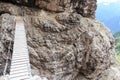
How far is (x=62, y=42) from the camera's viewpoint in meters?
18.3

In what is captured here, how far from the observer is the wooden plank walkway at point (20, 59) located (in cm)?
1009

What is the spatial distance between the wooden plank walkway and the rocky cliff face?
74cm

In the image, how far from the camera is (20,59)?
39.3 ft

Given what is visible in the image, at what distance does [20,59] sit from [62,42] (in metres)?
6.71

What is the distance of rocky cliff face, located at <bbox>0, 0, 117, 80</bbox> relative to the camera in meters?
17.5

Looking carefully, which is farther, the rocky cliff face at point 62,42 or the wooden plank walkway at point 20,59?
the rocky cliff face at point 62,42

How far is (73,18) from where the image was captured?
1859 centimetres

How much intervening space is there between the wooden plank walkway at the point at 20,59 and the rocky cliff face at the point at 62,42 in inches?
29.3

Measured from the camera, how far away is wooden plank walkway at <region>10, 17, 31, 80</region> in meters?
10.1

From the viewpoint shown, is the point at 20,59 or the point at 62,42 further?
the point at 62,42

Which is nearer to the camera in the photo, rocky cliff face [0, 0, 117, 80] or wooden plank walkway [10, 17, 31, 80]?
wooden plank walkway [10, 17, 31, 80]

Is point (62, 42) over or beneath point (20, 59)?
beneath

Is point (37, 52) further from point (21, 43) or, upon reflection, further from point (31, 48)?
point (21, 43)

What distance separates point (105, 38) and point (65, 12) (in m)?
4.17
